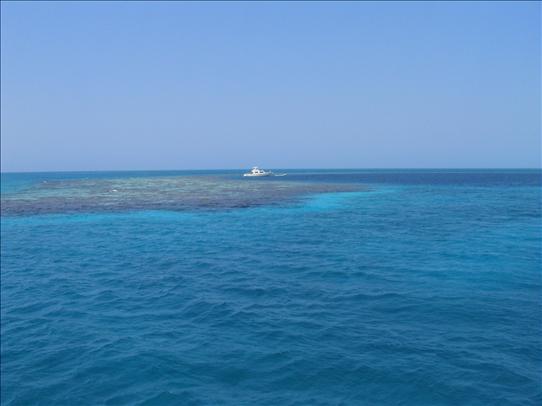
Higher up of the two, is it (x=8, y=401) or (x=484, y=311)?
(x=484, y=311)

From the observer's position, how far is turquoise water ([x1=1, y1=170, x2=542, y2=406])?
30.5 ft

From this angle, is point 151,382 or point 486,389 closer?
point 486,389

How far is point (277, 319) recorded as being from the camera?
13023 millimetres

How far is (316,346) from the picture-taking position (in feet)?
36.2

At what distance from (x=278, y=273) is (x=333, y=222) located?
15653mm

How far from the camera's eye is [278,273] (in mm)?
18359

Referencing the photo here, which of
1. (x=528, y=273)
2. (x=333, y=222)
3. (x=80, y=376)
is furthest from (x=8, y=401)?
(x=333, y=222)

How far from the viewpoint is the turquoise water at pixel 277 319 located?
9.29 meters

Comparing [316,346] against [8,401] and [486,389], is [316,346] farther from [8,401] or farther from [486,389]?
[8,401]

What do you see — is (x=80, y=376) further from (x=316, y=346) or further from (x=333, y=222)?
(x=333, y=222)

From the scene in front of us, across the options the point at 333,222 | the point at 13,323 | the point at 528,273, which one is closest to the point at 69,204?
the point at 333,222

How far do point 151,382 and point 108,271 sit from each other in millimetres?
11479

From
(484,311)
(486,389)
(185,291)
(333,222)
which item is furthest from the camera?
(333,222)

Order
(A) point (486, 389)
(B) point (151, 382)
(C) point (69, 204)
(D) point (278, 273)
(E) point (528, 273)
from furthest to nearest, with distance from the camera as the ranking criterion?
(C) point (69, 204), (D) point (278, 273), (E) point (528, 273), (B) point (151, 382), (A) point (486, 389)
